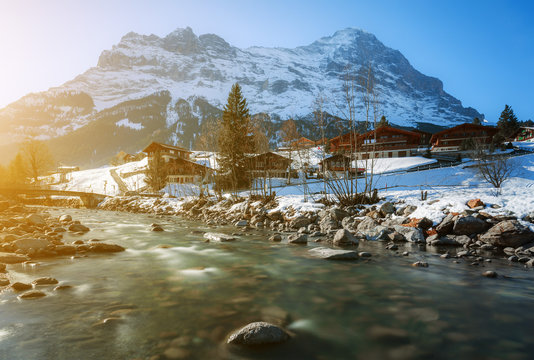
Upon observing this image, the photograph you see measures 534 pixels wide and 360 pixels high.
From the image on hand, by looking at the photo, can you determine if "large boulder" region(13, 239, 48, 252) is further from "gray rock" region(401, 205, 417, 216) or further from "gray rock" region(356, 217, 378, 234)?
"gray rock" region(401, 205, 417, 216)

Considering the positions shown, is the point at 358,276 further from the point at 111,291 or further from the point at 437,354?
the point at 111,291

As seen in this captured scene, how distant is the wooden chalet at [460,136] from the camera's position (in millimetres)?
66188

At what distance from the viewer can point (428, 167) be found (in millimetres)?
47375

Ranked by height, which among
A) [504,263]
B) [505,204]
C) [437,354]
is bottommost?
[504,263]

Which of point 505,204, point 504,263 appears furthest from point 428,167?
point 504,263

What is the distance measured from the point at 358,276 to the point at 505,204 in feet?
32.1

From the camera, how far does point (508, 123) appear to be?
75.9 meters

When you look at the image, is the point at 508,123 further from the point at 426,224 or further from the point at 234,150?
the point at 426,224

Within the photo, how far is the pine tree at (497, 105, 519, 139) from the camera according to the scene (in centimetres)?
7431

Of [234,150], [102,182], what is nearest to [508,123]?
[234,150]

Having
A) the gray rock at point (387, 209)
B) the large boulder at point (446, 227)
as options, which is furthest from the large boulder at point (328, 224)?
the large boulder at point (446, 227)

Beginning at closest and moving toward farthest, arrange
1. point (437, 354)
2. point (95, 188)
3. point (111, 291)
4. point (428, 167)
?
point (437, 354) → point (111, 291) → point (428, 167) → point (95, 188)

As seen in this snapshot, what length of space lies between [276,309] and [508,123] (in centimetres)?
10055

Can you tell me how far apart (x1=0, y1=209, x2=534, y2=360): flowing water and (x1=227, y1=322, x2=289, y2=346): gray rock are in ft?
0.43
